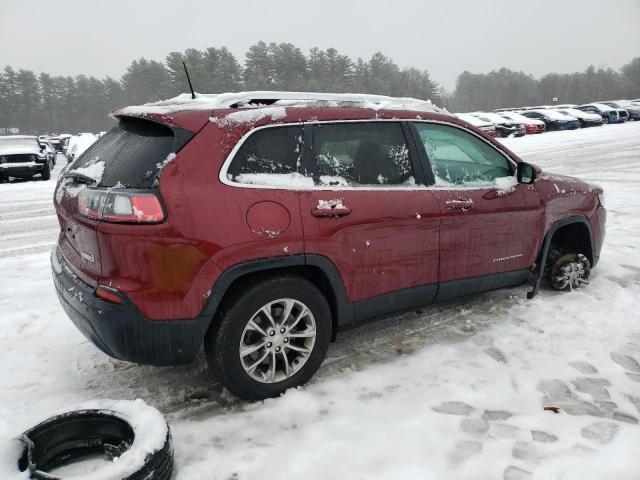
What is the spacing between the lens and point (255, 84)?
7944cm

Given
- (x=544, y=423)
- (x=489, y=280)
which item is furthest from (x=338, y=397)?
(x=489, y=280)

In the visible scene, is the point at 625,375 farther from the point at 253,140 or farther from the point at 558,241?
the point at 253,140

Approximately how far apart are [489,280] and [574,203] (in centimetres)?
118

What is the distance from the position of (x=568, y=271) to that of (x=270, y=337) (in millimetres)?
3072

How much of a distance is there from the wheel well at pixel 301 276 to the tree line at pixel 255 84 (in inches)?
2675

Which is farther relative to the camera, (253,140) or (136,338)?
(253,140)

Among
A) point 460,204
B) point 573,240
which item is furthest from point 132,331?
point 573,240

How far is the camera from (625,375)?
10.9 feet

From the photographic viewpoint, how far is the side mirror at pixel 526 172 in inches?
160

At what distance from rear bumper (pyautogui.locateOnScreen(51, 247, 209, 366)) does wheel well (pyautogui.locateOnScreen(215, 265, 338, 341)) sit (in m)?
0.23

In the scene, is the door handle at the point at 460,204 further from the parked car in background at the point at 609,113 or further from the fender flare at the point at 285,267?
the parked car in background at the point at 609,113

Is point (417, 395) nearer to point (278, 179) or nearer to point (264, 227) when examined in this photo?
point (264, 227)

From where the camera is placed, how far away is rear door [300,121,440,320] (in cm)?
313

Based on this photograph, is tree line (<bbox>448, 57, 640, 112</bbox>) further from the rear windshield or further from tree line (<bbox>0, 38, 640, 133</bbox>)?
the rear windshield
